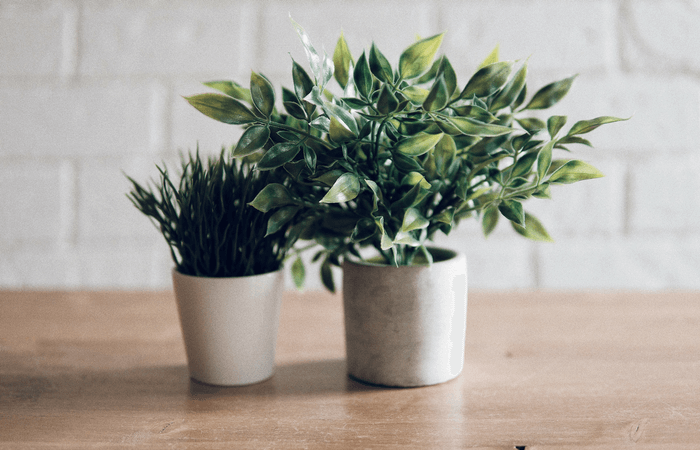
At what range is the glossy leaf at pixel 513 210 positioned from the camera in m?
0.40

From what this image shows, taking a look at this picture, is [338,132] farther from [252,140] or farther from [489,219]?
[489,219]

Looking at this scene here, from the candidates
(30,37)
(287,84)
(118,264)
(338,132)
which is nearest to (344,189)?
(338,132)

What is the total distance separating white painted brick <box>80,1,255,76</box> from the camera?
3.10 feet

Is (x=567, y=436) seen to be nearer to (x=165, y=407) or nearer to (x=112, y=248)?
(x=165, y=407)

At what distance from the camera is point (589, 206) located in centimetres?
97

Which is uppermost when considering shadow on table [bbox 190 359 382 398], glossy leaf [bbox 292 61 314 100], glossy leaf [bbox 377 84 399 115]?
glossy leaf [bbox 292 61 314 100]

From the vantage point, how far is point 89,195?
98 centimetres

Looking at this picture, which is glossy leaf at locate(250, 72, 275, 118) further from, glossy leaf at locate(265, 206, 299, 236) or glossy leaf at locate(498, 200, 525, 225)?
glossy leaf at locate(498, 200, 525, 225)

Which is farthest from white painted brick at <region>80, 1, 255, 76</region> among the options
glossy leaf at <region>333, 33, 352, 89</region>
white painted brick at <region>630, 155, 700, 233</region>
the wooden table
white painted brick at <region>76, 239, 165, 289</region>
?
white painted brick at <region>630, 155, 700, 233</region>

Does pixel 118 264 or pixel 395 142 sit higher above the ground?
pixel 395 142

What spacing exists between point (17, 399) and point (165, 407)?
122 millimetres

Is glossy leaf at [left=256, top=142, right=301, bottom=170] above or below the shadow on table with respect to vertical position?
above

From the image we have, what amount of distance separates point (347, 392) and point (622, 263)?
0.73m

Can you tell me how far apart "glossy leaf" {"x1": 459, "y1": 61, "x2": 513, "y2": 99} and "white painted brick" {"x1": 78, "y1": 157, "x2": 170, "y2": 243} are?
28.1 inches
